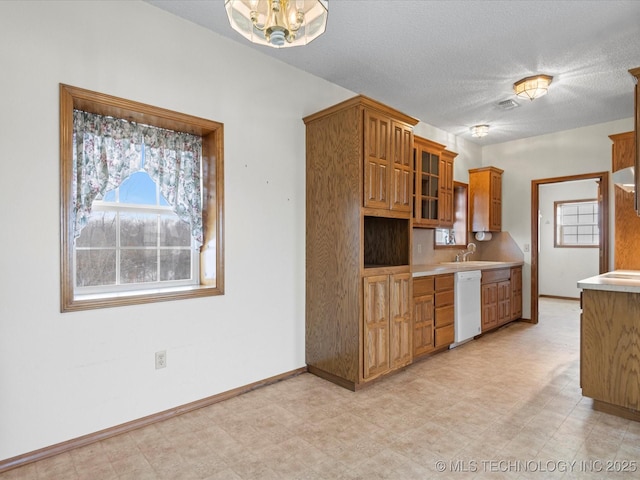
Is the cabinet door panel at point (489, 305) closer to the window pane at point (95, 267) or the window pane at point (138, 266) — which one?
the window pane at point (138, 266)

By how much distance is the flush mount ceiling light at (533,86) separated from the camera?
135 inches

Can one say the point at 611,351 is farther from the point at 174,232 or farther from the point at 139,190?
the point at 139,190

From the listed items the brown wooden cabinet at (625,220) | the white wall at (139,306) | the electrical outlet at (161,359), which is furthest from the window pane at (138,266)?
the brown wooden cabinet at (625,220)

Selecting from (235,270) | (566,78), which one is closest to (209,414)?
(235,270)

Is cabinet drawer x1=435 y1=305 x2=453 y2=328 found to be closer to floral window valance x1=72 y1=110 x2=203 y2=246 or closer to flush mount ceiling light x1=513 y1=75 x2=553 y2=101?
flush mount ceiling light x1=513 y1=75 x2=553 y2=101

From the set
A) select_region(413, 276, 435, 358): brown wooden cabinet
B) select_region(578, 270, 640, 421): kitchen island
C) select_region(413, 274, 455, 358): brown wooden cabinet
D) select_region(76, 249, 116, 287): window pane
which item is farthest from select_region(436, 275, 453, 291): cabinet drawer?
select_region(76, 249, 116, 287): window pane

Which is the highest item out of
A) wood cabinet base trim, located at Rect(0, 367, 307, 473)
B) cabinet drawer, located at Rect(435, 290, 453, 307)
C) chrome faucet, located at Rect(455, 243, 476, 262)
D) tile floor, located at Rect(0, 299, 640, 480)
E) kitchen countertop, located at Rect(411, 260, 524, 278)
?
chrome faucet, located at Rect(455, 243, 476, 262)

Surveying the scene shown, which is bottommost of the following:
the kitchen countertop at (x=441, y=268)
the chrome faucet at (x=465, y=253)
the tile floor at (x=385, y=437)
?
the tile floor at (x=385, y=437)

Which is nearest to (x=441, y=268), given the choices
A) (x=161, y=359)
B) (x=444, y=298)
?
(x=444, y=298)

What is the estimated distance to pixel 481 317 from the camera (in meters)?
4.48

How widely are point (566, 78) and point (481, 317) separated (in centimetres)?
270

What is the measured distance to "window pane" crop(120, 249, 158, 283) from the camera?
2543 millimetres

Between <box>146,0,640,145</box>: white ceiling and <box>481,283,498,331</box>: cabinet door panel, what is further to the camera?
<box>481,283,498,331</box>: cabinet door panel

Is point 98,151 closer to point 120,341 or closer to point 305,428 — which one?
point 120,341
